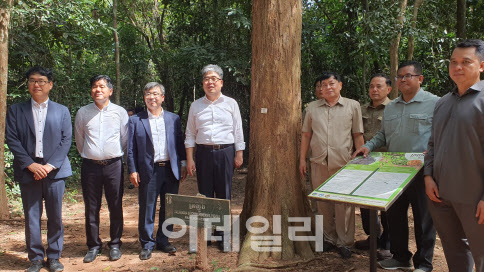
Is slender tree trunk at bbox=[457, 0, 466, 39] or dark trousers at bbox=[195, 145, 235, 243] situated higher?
slender tree trunk at bbox=[457, 0, 466, 39]

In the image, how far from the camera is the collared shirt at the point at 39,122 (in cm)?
379

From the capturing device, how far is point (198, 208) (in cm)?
353

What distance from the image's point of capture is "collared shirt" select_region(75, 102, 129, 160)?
4.04 metres

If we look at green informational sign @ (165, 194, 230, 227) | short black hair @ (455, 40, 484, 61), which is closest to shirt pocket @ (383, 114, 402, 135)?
short black hair @ (455, 40, 484, 61)

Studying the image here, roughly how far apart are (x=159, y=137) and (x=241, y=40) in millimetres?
6007

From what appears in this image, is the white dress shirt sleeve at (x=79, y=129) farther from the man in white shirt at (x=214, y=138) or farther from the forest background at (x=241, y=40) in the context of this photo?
the forest background at (x=241, y=40)

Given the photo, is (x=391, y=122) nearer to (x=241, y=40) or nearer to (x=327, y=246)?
(x=327, y=246)

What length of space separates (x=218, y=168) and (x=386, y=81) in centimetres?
230

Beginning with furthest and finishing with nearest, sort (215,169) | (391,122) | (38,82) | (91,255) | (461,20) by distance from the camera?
(461,20), (215,169), (91,255), (38,82), (391,122)

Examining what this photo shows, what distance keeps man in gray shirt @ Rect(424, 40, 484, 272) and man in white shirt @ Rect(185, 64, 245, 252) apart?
220 centimetres

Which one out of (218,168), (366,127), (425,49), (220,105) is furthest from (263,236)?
(425,49)

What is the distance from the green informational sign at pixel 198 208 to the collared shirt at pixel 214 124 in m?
0.84

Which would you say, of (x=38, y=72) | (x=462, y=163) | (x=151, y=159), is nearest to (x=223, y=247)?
(x=151, y=159)

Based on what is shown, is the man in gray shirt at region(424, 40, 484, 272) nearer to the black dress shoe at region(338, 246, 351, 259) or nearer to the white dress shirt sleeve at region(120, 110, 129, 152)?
the black dress shoe at region(338, 246, 351, 259)
